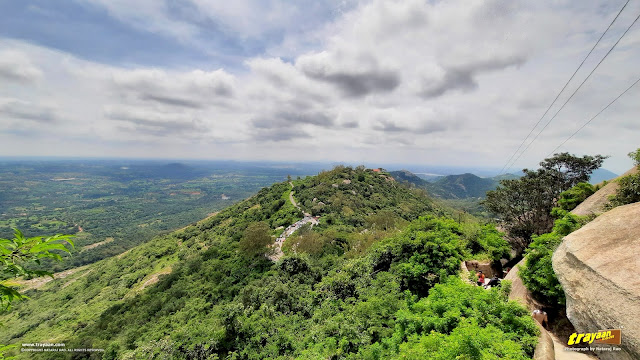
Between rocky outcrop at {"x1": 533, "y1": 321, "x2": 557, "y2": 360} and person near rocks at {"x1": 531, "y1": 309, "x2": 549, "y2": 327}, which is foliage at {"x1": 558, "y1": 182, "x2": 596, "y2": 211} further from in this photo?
rocky outcrop at {"x1": 533, "y1": 321, "x2": 557, "y2": 360}

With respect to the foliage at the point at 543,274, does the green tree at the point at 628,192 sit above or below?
Result: above

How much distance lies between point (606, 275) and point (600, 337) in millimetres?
2426

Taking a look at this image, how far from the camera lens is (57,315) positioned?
52344 mm

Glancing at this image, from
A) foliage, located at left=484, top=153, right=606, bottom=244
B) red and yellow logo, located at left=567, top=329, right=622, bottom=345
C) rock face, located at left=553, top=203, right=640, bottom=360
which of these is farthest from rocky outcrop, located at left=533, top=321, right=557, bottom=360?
foliage, located at left=484, top=153, right=606, bottom=244

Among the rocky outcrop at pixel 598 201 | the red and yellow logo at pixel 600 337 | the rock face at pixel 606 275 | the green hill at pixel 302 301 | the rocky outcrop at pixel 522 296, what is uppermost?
the rocky outcrop at pixel 598 201

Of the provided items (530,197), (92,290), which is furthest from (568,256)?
(92,290)

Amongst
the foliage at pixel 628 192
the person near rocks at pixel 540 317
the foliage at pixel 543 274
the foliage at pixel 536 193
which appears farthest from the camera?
the foliage at pixel 536 193

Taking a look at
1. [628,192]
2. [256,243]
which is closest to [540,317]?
[628,192]

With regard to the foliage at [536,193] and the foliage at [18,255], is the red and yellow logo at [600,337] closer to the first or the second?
the foliage at [18,255]

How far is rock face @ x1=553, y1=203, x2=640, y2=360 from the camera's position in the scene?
9.59 meters

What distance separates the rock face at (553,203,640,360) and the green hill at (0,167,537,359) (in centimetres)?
232

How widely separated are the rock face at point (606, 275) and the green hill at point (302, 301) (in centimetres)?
232

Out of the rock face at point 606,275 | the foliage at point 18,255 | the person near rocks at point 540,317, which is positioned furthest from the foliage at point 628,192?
the foliage at point 18,255

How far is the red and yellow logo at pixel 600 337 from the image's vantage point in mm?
9770
